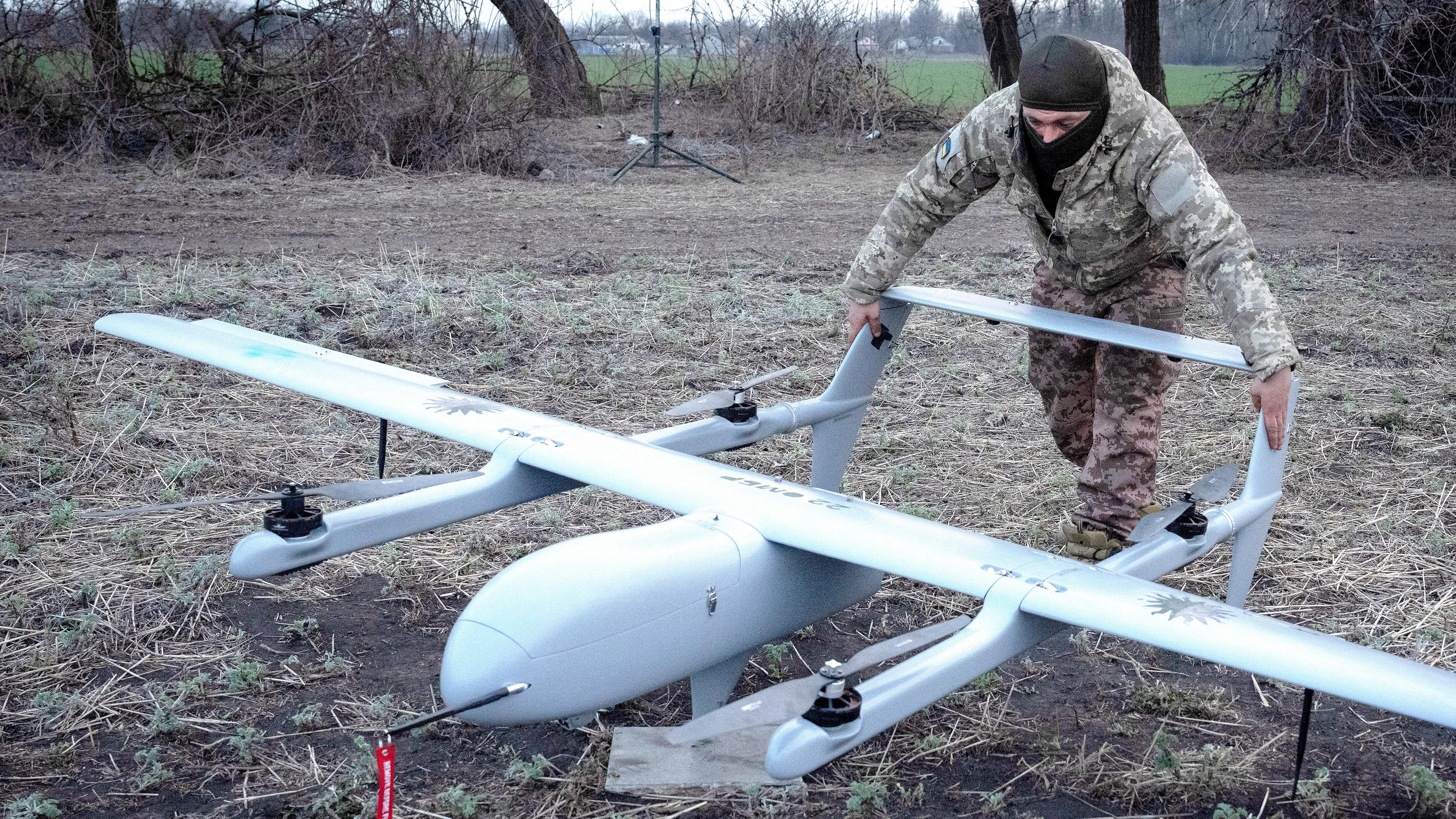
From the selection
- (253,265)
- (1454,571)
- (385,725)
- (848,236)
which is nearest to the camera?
(385,725)

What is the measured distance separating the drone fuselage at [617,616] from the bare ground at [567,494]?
59 cm

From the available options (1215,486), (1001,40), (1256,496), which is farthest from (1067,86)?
(1001,40)

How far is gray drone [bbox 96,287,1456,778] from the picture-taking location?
2.59 metres

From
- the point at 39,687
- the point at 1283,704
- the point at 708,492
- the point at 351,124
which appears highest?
the point at 351,124

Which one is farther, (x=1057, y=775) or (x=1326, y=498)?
(x=1326, y=498)

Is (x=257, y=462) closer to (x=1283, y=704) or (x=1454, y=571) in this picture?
(x=1283, y=704)

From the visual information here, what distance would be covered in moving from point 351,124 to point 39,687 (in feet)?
37.8

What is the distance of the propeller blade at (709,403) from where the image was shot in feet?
14.6

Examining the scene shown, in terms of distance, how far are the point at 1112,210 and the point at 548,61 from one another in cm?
1565

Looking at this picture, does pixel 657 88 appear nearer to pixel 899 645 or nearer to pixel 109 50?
pixel 109 50

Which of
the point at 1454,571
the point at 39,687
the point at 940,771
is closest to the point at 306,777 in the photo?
the point at 39,687

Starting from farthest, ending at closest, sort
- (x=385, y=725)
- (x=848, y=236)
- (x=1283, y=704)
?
(x=848, y=236), (x=1283, y=704), (x=385, y=725)

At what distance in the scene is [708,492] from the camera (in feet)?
11.6

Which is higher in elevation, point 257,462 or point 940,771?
point 257,462
